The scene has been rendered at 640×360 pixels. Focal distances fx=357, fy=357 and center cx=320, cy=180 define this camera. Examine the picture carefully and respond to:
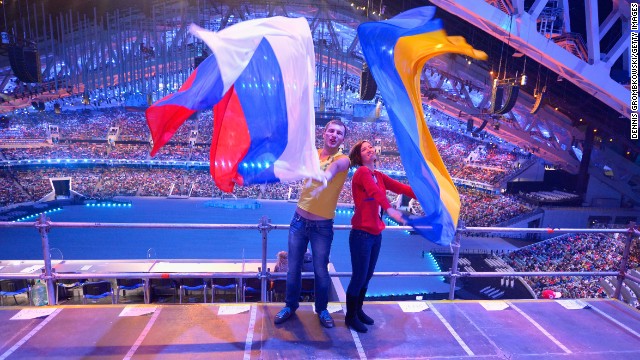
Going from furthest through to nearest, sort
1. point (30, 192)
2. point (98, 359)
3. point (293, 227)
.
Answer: point (30, 192)
point (293, 227)
point (98, 359)

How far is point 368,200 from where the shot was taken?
10.0 ft

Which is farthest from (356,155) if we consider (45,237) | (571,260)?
(571,260)

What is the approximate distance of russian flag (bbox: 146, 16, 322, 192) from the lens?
2.74 meters

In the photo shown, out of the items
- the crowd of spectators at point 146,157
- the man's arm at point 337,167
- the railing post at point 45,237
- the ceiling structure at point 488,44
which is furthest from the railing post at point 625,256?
the crowd of spectators at point 146,157

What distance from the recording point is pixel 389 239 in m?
19.7

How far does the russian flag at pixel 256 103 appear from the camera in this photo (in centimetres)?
274

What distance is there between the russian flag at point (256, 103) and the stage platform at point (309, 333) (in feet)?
4.49

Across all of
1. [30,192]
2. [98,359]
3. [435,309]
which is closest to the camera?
[98,359]

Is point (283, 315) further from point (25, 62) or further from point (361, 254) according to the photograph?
Answer: point (25, 62)

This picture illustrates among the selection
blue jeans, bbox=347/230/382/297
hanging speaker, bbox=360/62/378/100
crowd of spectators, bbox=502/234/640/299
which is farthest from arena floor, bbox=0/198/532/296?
blue jeans, bbox=347/230/382/297

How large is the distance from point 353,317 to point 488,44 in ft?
45.8

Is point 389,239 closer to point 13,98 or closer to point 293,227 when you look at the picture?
point 293,227

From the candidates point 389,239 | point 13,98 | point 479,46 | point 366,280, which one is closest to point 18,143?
point 13,98

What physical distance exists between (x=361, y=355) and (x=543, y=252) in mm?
19533
